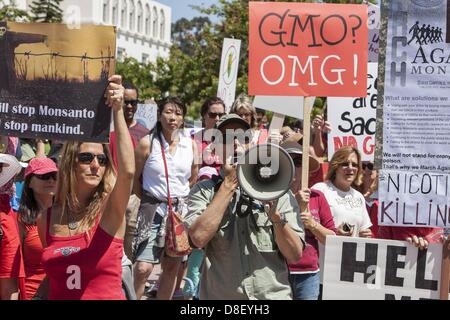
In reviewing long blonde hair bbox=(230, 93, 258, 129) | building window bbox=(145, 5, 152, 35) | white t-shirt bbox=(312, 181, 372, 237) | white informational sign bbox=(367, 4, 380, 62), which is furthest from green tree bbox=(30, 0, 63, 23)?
white t-shirt bbox=(312, 181, 372, 237)

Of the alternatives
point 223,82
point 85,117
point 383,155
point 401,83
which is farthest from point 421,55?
point 223,82

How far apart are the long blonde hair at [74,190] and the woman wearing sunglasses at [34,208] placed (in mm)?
978

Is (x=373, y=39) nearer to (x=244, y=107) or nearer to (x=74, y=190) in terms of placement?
(x=244, y=107)

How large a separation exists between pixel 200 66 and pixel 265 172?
34038 mm

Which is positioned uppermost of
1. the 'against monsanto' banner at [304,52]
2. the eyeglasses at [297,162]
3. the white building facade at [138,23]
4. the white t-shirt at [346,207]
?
the white building facade at [138,23]

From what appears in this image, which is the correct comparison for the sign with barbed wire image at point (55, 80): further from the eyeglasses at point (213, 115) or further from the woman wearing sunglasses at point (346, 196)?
the eyeglasses at point (213, 115)

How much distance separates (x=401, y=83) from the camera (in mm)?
5820

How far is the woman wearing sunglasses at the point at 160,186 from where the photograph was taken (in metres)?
7.83

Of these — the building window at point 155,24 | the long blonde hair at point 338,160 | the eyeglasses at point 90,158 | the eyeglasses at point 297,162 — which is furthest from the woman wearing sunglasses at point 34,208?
the building window at point 155,24

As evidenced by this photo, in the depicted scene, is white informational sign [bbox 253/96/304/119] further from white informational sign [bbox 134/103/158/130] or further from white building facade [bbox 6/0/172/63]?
white building facade [bbox 6/0/172/63]

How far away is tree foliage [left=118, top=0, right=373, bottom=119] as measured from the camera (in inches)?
1344

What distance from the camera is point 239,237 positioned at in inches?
193

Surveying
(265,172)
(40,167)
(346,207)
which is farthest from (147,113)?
(265,172)

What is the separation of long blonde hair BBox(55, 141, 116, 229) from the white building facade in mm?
67257
